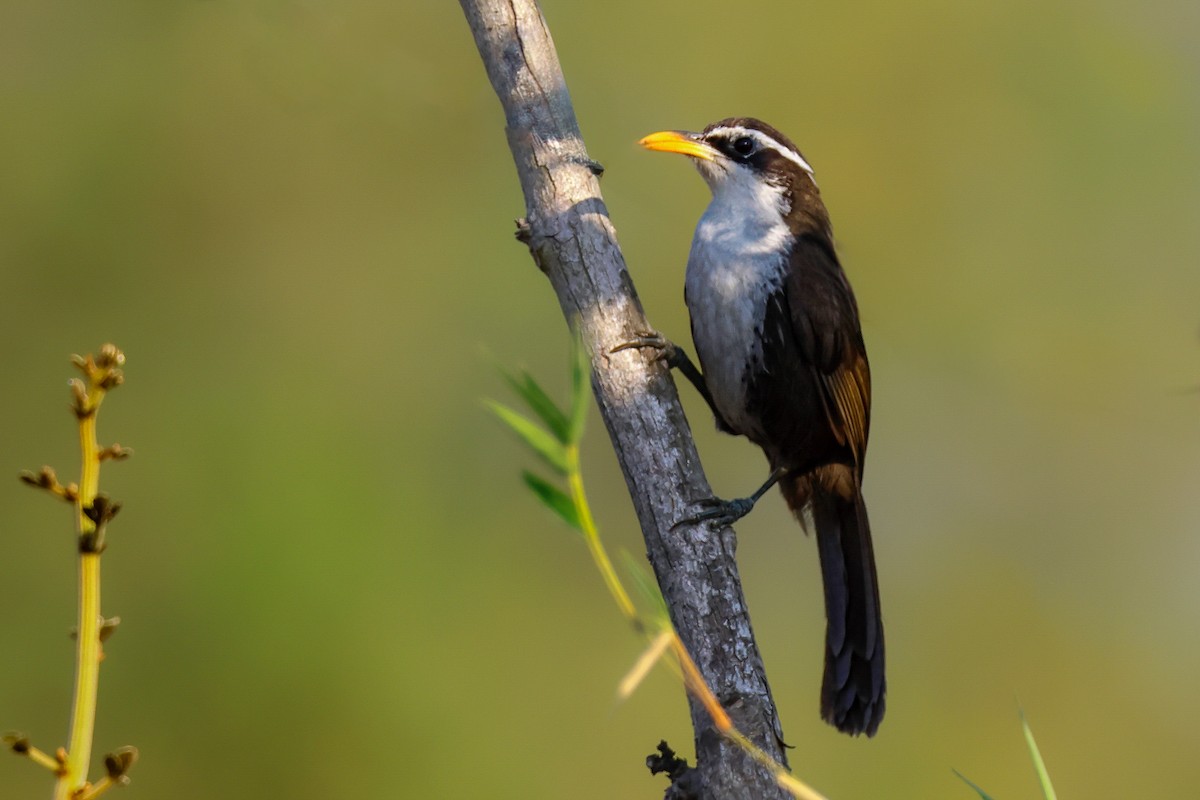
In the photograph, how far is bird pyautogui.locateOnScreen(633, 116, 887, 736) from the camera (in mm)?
3756

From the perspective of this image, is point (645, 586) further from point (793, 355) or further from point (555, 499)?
point (793, 355)

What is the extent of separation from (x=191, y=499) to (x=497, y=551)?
5.79 ft

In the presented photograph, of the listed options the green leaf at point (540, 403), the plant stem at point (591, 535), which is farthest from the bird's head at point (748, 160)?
the plant stem at point (591, 535)

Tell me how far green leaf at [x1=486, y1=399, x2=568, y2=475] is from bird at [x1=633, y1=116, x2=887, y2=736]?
2.13 meters

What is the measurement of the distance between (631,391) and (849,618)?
1504 millimetres

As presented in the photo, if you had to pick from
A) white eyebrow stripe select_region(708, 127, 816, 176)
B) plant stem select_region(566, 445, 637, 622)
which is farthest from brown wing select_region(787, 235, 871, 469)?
plant stem select_region(566, 445, 637, 622)

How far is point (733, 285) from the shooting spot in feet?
12.3

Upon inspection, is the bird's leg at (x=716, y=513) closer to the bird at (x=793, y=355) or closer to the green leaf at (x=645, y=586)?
the bird at (x=793, y=355)

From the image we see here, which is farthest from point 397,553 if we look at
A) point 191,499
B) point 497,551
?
point 191,499

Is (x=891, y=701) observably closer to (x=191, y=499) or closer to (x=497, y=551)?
(x=497, y=551)

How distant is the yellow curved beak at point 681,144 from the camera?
3.91 m

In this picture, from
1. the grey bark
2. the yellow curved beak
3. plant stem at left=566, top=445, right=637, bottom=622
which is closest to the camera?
plant stem at left=566, top=445, right=637, bottom=622

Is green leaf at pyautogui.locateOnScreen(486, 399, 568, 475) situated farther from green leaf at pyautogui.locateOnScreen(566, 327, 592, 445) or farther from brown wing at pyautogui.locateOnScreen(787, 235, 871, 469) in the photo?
brown wing at pyautogui.locateOnScreen(787, 235, 871, 469)

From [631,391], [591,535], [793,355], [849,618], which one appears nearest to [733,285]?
[793,355]
